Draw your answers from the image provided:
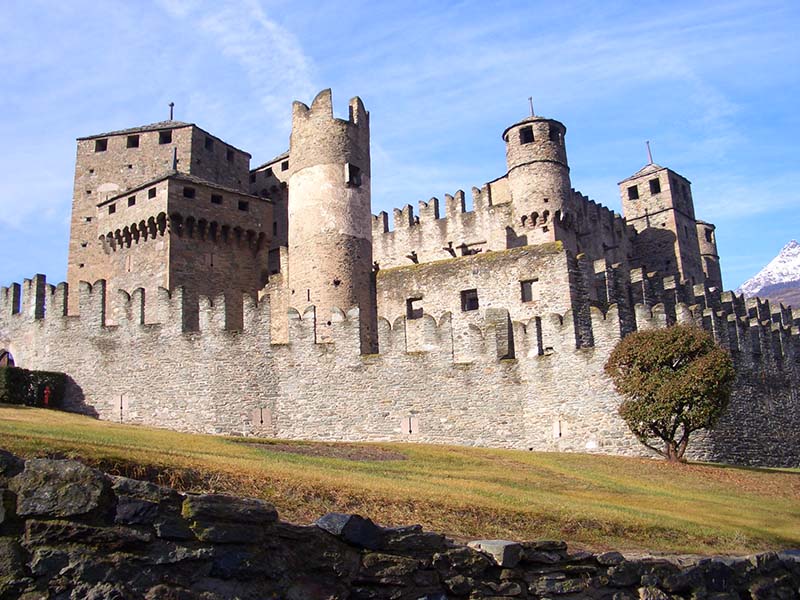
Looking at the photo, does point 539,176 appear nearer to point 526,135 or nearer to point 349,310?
point 526,135

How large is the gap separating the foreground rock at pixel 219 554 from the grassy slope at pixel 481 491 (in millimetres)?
2458

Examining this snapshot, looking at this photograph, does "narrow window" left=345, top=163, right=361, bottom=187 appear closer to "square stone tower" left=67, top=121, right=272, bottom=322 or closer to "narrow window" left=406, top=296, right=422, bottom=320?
"narrow window" left=406, top=296, right=422, bottom=320

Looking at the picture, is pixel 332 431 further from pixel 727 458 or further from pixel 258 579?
pixel 258 579

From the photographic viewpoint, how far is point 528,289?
3584 cm

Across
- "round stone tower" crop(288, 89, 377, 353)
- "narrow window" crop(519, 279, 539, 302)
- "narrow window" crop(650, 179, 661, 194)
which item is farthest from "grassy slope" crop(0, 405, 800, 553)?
"narrow window" crop(650, 179, 661, 194)

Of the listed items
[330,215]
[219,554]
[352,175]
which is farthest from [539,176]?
[219,554]

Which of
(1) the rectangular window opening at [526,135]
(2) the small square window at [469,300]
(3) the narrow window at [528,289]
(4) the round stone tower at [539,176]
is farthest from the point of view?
(1) the rectangular window opening at [526,135]

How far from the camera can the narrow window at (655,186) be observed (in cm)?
6213

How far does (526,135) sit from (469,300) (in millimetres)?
11804

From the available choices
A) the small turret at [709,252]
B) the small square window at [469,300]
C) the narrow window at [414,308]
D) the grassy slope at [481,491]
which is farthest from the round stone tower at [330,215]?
the small turret at [709,252]

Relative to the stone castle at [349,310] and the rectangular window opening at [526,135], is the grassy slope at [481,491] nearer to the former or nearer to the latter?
the stone castle at [349,310]

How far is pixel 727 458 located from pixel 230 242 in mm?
25378

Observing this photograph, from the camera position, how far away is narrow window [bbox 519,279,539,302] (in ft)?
116

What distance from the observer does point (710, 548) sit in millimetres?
13914
